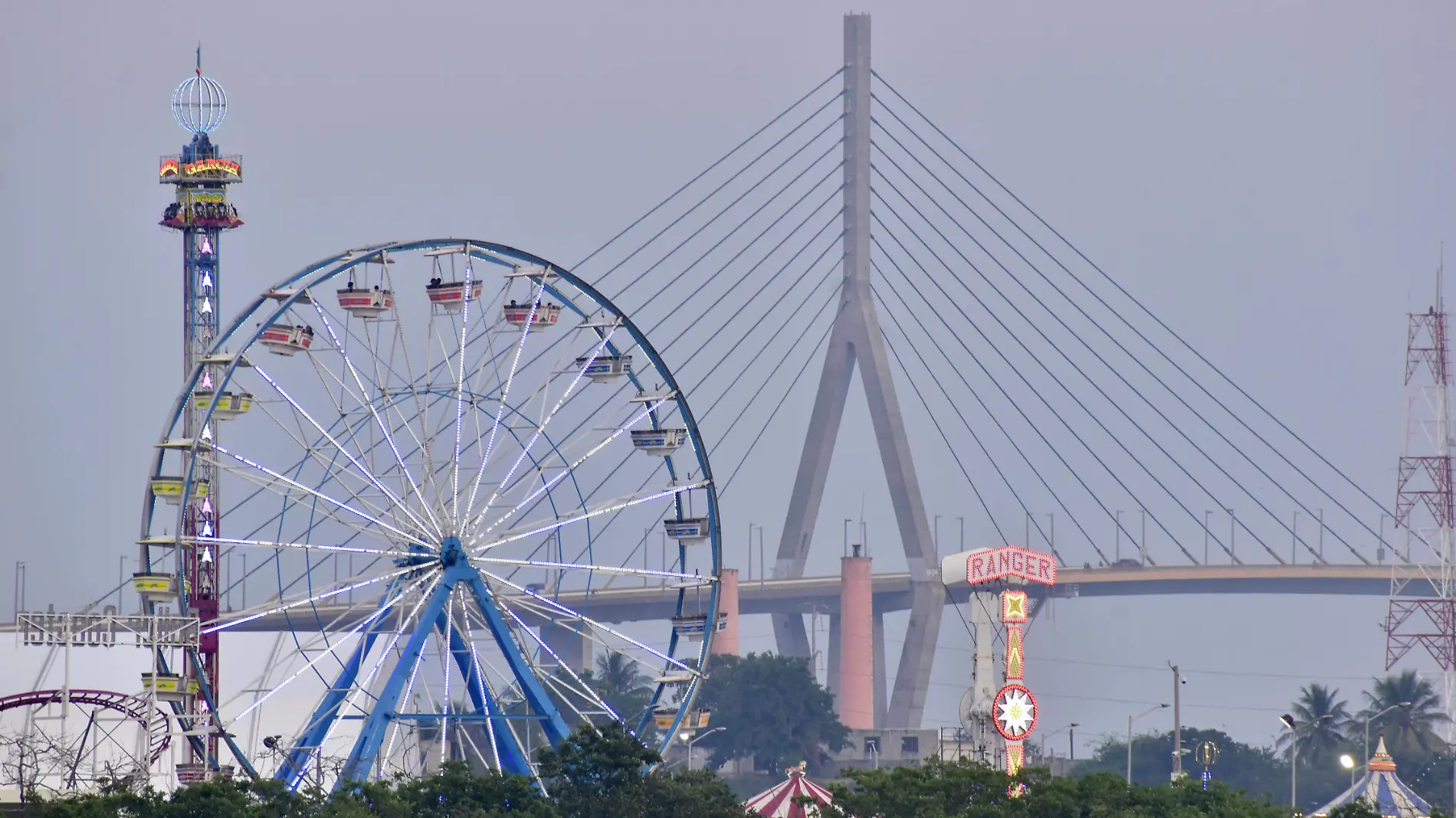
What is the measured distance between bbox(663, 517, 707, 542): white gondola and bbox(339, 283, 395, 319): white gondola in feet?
36.3

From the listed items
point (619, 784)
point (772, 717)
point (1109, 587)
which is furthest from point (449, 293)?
point (1109, 587)

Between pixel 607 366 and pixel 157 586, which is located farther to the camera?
pixel 607 366

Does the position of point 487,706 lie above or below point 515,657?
below

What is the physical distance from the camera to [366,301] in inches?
3140

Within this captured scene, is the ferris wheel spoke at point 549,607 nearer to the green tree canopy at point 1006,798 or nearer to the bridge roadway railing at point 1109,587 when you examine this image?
the green tree canopy at point 1006,798

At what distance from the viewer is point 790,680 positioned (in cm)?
15862

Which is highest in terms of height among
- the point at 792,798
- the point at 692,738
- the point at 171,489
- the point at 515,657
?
the point at 171,489

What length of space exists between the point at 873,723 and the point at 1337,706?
29205 millimetres

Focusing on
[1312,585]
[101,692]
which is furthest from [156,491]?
[1312,585]

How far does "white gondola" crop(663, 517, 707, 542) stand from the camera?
84875mm

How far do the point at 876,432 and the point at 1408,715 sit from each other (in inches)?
1252

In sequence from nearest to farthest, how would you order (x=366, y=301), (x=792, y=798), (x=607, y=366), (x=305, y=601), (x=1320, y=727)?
(x=305, y=601) < (x=366, y=301) < (x=607, y=366) < (x=792, y=798) < (x=1320, y=727)

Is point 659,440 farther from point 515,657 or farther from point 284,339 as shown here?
point 284,339

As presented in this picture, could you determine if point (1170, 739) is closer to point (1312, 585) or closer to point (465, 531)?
point (1312, 585)
